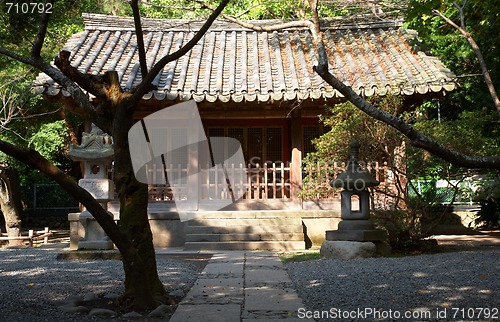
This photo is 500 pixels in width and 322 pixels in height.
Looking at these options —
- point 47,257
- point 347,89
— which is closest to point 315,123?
point 47,257

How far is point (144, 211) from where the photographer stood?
207 inches

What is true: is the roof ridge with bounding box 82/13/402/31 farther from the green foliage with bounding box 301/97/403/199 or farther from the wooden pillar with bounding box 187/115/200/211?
the green foliage with bounding box 301/97/403/199

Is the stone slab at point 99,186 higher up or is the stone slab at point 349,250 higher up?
the stone slab at point 99,186

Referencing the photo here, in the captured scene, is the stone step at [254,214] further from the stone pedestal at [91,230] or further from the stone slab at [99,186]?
the stone pedestal at [91,230]

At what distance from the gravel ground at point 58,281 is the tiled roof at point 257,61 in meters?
3.97

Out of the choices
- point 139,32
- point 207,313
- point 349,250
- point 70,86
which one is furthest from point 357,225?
point 70,86

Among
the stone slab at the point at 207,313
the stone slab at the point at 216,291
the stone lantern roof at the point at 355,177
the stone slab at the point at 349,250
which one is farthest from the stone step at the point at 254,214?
the stone slab at the point at 207,313

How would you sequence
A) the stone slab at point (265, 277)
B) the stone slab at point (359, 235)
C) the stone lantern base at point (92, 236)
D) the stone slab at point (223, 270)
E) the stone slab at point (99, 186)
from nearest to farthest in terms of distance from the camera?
the stone slab at point (265, 277)
the stone slab at point (223, 270)
the stone slab at point (359, 235)
the stone lantern base at point (92, 236)
the stone slab at point (99, 186)

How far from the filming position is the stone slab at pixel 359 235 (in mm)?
8891

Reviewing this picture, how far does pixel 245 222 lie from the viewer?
11.4m

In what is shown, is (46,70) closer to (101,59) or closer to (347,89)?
(347,89)

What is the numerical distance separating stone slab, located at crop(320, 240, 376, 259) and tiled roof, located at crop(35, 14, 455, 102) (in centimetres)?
345

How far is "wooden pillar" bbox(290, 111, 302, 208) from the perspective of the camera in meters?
12.0

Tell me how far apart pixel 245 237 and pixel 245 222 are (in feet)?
1.54
